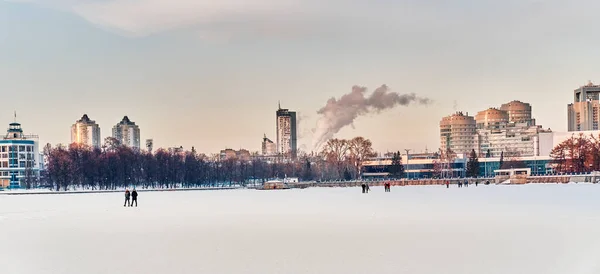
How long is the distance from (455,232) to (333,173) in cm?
12910

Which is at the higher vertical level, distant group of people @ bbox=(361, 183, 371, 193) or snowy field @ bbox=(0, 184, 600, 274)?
snowy field @ bbox=(0, 184, 600, 274)

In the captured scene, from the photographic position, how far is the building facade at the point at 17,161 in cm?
14188

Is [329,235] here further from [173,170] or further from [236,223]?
[173,170]

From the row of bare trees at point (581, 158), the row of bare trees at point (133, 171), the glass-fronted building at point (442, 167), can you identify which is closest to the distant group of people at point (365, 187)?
the row of bare trees at point (133, 171)

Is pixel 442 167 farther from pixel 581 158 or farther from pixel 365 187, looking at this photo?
pixel 365 187

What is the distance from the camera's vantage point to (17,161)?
474 feet

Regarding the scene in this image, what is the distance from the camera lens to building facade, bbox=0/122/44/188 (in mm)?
141875

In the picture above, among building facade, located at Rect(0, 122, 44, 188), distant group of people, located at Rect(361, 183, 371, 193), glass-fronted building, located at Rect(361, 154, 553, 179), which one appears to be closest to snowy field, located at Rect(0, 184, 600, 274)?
distant group of people, located at Rect(361, 183, 371, 193)

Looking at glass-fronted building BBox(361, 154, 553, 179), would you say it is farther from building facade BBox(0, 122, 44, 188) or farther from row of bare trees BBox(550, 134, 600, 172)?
building facade BBox(0, 122, 44, 188)

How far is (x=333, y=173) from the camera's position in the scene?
513 feet

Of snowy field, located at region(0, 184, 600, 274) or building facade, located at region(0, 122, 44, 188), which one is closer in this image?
snowy field, located at region(0, 184, 600, 274)

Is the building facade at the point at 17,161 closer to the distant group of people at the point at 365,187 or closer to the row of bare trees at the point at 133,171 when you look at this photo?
the row of bare trees at the point at 133,171

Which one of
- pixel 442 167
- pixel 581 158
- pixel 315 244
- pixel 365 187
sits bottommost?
pixel 442 167

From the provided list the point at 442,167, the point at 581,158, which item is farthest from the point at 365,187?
the point at 442,167
